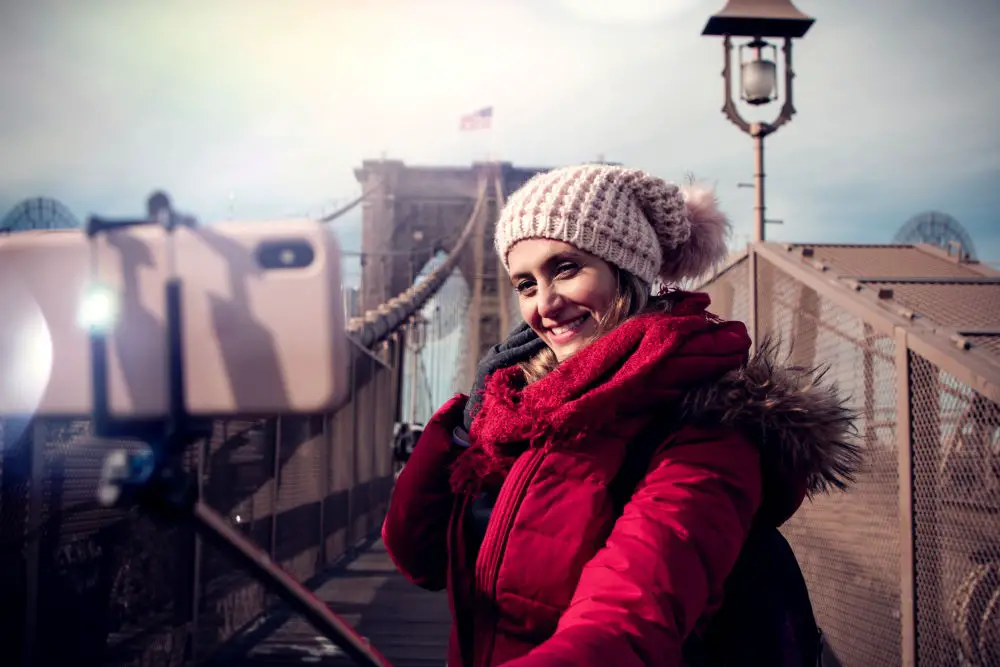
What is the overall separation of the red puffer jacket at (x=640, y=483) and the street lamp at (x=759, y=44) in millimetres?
3576

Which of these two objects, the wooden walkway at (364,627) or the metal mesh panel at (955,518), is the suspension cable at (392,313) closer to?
the wooden walkway at (364,627)

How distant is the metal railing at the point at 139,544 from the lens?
2039 mm

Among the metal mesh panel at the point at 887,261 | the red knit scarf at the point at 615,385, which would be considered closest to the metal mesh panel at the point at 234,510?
the metal mesh panel at the point at 887,261

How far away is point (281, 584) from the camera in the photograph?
2.22ft

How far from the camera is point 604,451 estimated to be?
107 centimetres

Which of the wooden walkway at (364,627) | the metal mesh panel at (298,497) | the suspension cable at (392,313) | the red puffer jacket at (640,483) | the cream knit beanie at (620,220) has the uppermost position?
A: the cream knit beanie at (620,220)

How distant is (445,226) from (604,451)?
92.8 ft

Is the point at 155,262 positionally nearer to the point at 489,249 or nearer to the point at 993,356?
the point at 993,356

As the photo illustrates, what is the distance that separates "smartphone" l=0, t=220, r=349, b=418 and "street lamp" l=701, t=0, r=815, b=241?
422cm

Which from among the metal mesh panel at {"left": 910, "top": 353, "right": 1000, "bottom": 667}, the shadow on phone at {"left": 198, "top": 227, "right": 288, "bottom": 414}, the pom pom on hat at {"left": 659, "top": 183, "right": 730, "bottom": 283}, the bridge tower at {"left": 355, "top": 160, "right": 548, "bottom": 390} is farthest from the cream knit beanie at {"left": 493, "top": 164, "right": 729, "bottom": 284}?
the bridge tower at {"left": 355, "top": 160, "right": 548, "bottom": 390}

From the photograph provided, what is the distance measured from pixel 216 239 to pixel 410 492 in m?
0.87

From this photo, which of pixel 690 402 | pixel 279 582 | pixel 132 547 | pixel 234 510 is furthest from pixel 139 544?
pixel 279 582

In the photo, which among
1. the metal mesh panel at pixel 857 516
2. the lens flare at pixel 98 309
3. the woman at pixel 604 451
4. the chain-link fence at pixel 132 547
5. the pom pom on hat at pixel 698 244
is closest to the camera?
the lens flare at pixel 98 309

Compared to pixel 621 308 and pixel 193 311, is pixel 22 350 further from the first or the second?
pixel 621 308
